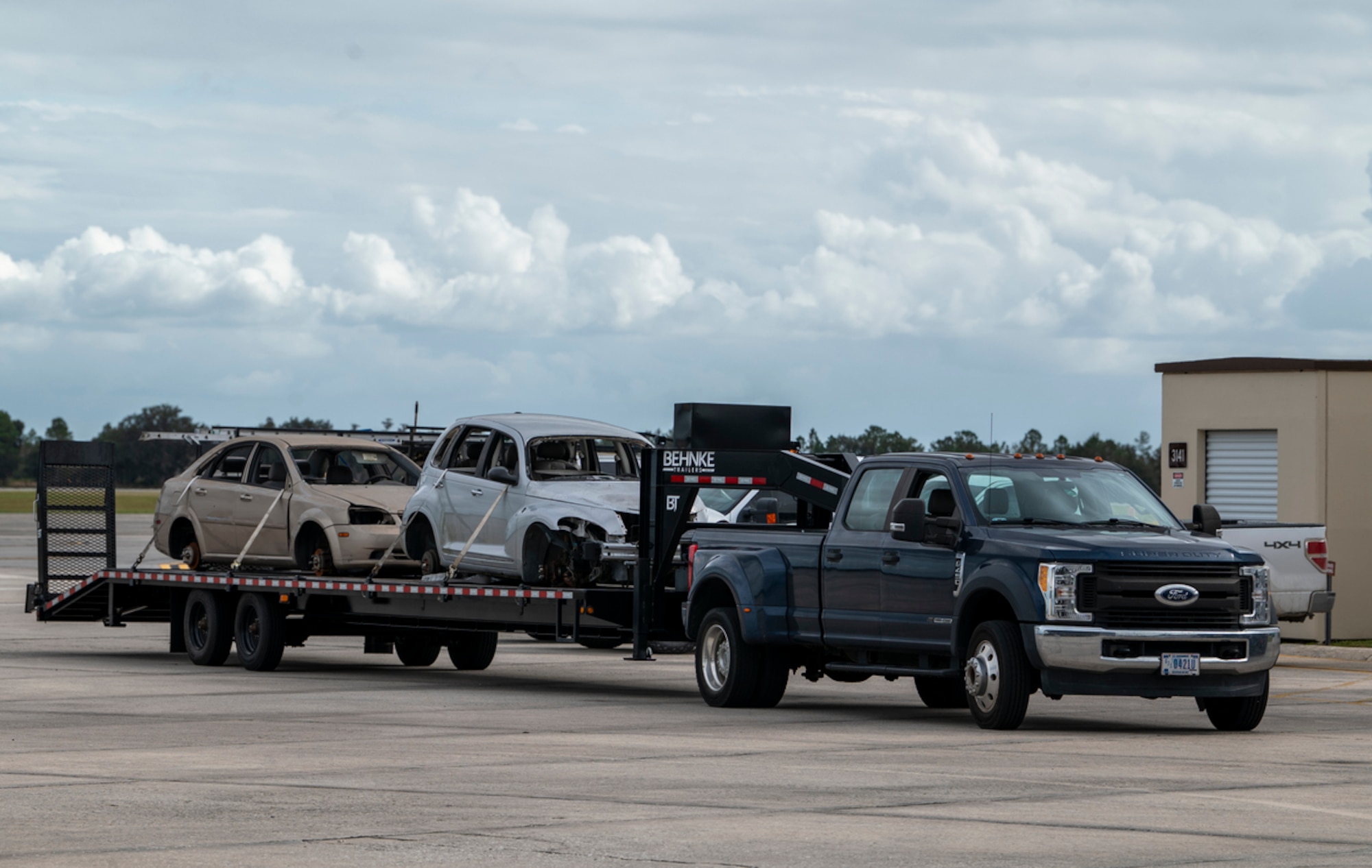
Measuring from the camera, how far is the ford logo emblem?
1341cm

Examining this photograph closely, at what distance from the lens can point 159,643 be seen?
2580 cm

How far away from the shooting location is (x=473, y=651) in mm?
20797

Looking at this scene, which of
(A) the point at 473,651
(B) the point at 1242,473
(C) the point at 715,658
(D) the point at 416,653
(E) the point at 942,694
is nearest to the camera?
(C) the point at 715,658

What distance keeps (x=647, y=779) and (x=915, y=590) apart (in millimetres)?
4002

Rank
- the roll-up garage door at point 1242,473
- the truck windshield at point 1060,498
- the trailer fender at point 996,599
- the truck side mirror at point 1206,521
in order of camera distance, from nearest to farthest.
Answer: the trailer fender at point 996,599 → the truck windshield at point 1060,498 → the truck side mirror at point 1206,521 → the roll-up garage door at point 1242,473

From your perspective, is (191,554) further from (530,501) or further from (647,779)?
(647,779)

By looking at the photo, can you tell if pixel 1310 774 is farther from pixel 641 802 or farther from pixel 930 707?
pixel 930 707

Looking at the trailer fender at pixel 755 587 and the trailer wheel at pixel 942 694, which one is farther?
the trailer wheel at pixel 942 694

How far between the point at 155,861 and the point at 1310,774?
6498 millimetres

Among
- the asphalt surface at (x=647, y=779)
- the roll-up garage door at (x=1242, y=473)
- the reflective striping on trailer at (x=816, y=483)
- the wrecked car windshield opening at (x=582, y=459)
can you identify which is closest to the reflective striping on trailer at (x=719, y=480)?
the reflective striping on trailer at (x=816, y=483)

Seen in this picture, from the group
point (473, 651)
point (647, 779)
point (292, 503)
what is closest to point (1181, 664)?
point (647, 779)

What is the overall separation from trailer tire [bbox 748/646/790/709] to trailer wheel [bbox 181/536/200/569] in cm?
829

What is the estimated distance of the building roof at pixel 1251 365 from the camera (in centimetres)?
2517

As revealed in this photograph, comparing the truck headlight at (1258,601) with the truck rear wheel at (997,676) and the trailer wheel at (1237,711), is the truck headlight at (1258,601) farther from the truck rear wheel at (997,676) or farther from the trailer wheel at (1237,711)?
the truck rear wheel at (997,676)
